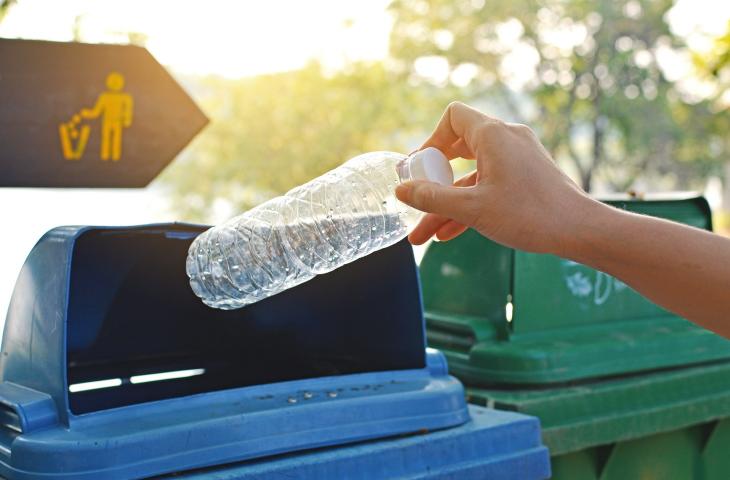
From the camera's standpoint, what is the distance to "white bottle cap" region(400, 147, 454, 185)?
5.62ft

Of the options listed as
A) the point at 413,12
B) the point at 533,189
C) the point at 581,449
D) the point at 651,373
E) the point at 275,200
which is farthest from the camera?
the point at 413,12

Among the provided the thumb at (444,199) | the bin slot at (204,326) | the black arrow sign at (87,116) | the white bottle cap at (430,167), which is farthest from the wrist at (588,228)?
the black arrow sign at (87,116)

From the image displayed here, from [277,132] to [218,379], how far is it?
39.7 ft

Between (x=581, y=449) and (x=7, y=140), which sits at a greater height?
(x=7, y=140)

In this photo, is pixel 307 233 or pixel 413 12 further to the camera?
pixel 413 12

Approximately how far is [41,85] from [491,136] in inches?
70.1

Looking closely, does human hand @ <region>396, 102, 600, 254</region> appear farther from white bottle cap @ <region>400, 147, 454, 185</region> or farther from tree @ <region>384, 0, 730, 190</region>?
tree @ <region>384, 0, 730, 190</region>

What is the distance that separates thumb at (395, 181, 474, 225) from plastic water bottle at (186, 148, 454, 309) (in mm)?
634

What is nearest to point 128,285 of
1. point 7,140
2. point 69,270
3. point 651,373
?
point 69,270

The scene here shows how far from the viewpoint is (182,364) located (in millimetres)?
2469

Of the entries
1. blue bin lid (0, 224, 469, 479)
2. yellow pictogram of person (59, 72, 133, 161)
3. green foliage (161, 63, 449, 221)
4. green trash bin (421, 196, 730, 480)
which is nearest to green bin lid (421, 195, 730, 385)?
green trash bin (421, 196, 730, 480)

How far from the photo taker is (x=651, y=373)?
9.75ft

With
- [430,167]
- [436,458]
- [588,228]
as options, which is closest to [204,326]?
[436,458]

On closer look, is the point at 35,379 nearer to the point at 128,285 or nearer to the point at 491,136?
the point at 128,285
